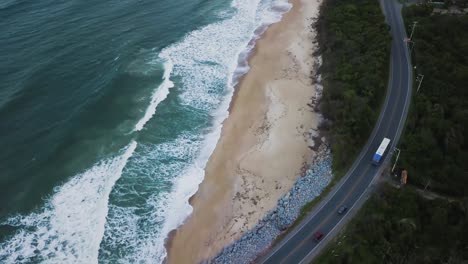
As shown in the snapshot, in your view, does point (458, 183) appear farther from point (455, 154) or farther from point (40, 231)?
point (40, 231)

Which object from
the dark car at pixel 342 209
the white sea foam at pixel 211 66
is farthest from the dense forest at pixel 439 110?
the white sea foam at pixel 211 66

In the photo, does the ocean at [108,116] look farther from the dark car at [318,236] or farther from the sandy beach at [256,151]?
the dark car at [318,236]

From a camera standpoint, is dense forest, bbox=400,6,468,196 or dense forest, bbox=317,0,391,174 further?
dense forest, bbox=317,0,391,174

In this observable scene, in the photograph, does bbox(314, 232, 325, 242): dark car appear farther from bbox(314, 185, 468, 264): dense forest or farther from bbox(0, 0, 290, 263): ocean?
bbox(0, 0, 290, 263): ocean

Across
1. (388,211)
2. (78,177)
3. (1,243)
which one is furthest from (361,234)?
(1,243)

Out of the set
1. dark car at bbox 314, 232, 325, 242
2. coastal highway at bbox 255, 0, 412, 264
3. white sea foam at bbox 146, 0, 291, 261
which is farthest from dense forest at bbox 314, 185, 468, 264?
white sea foam at bbox 146, 0, 291, 261

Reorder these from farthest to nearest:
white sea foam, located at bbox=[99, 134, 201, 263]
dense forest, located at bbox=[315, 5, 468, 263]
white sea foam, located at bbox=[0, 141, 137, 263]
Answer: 1. white sea foam, located at bbox=[99, 134, 201, 263]
2. white sea foam, located at bbox=[0, 141, 137, 263]
3. dense forest, located at bbox=[315, 5, 468, 263]
